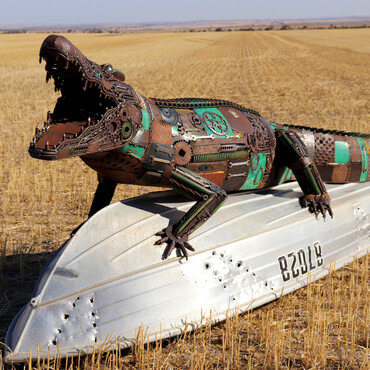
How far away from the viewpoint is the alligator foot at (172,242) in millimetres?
4137

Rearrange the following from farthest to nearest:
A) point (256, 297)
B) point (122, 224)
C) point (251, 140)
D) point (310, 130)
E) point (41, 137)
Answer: point (310, 130) < point (251, 140) < point (256, 297) < point (122, 224) < point (41, 137)

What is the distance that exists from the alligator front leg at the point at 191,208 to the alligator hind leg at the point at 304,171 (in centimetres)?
115

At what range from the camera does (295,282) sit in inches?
191

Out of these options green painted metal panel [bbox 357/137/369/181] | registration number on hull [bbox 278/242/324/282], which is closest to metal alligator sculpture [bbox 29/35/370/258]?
registration number on hull [bbox 278/242/324/282]

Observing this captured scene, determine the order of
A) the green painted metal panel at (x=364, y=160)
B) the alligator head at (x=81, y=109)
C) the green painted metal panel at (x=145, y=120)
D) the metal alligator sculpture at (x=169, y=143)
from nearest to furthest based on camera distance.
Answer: the alligator head at (x=81, y=109) < the metal alligator sculpture at (x=169, y=143) < the green painted metal panel at (x=145, y=120) < the green painted metal panel at (x=364, y=160)

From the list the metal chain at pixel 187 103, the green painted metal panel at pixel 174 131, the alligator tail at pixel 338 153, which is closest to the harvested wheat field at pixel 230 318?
the alligator tail at pixel 338 153

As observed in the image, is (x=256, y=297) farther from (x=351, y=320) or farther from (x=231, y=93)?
(x=231, y=93)

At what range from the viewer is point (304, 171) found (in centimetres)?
509

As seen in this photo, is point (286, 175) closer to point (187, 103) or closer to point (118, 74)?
point (187, 103)

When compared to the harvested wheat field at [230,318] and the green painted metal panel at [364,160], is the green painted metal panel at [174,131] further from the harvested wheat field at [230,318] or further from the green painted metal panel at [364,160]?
the green painted metal panel at [364,160]

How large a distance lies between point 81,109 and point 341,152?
3.01 metres

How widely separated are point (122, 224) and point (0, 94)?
15.8 m

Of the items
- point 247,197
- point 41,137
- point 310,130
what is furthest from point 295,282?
point 41,137

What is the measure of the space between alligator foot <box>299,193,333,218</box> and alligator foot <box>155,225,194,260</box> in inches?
61.1
